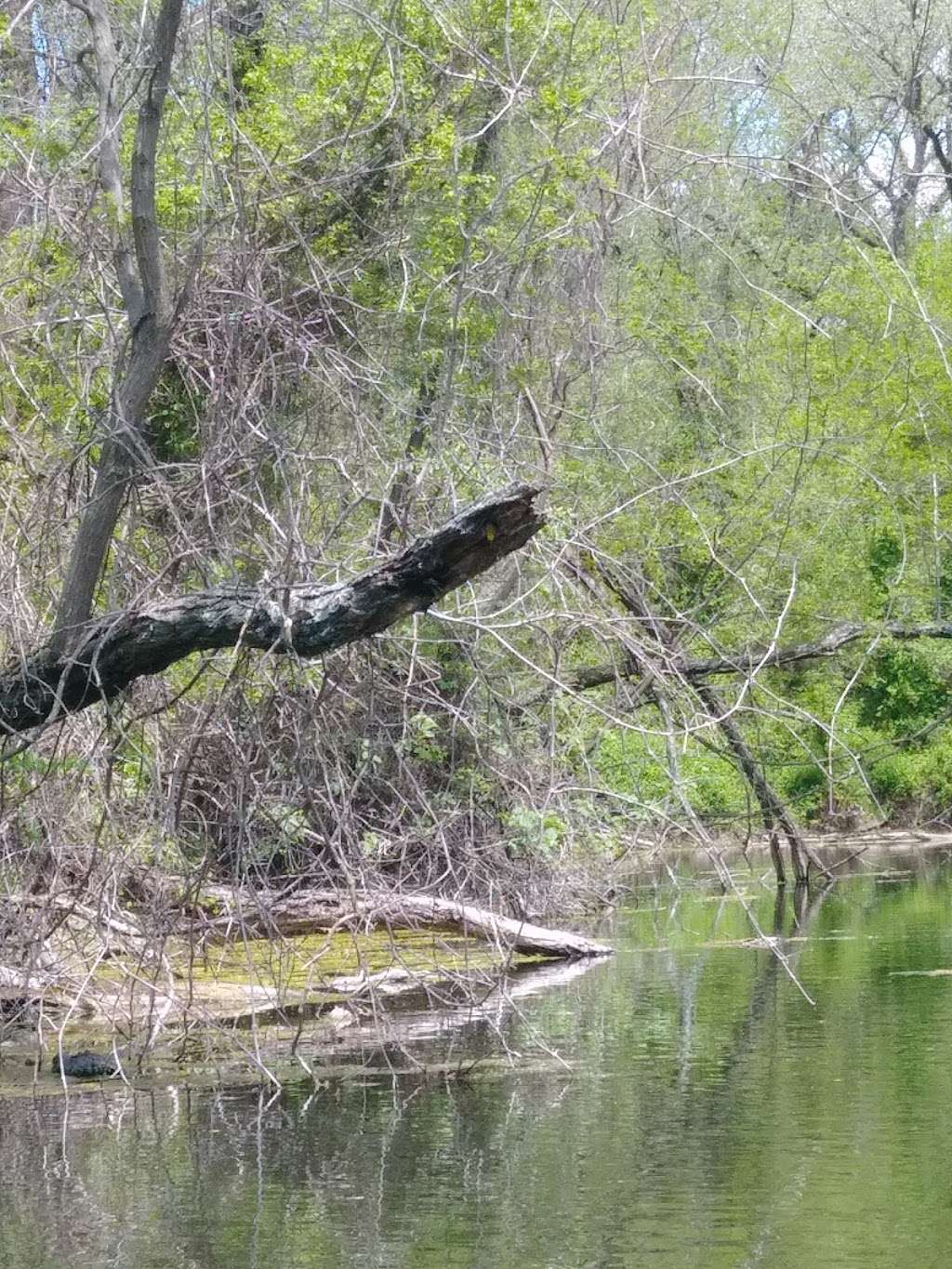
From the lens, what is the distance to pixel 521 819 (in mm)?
12258

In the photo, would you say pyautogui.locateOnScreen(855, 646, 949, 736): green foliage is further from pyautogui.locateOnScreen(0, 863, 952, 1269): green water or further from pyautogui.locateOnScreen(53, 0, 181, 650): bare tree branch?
pyautogui.locateOnScreen(53, 0, 181, 650): bare tree branch

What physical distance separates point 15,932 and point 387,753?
297 centimetres

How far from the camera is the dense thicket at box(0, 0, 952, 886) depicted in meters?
8.50

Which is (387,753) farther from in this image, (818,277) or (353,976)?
(818,277)

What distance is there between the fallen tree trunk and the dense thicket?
19cm

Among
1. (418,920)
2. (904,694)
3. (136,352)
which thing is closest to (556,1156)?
(136,352)

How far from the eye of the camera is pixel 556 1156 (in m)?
7.60

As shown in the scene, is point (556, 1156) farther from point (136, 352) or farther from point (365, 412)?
point (365, 412)

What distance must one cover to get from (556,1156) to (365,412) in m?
4.50

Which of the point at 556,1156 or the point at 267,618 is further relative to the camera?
the point at 556,1156

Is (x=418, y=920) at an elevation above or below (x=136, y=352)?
below

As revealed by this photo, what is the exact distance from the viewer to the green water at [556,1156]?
6.41 metres

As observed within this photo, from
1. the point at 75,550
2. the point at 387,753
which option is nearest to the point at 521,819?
the point at 387,753

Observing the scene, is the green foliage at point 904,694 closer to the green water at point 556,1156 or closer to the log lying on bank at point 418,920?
the log lying on bank at point 418,920
